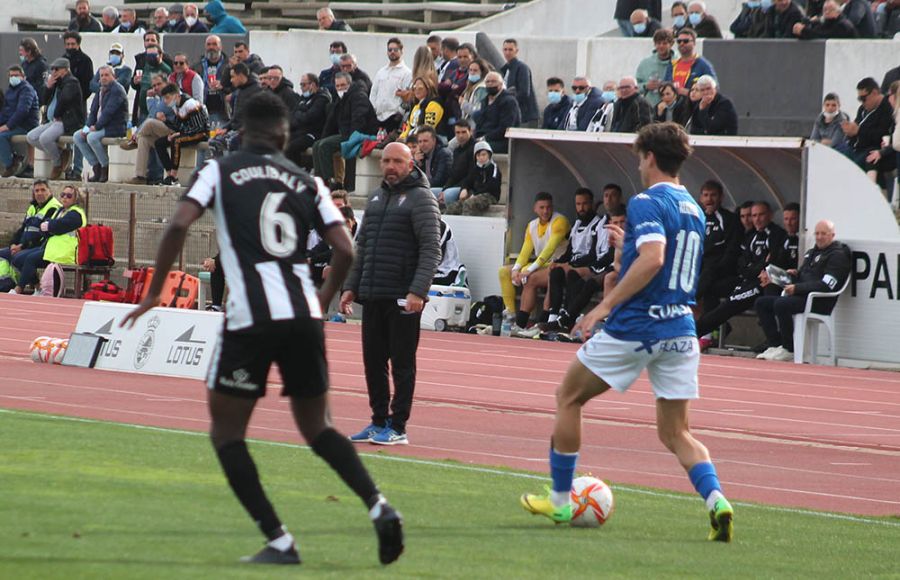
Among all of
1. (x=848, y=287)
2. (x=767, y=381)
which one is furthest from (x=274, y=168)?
(x=848, y=287)

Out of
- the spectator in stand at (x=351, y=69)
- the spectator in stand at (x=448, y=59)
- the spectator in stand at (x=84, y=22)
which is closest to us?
the spectator in stand at (x=448, y=59)

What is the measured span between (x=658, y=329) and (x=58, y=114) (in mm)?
23984

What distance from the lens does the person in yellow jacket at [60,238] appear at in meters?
26.2

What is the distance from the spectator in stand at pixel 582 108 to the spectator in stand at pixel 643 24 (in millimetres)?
3344

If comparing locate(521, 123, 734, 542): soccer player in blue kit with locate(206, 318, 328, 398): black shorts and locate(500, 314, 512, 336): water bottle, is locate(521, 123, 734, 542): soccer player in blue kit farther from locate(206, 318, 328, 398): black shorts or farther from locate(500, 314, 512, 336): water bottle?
locate(500, 314, 512, 336): water bottle

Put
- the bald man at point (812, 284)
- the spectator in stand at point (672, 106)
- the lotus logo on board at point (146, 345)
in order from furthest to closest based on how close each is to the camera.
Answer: the spectator in stand at point (672, 106) → the bald man at point (812, 284) → the lotus logo on board at point (146, 345)

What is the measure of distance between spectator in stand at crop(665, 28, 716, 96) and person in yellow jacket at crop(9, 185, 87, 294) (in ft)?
33.2

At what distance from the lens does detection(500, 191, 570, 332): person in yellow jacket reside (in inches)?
871

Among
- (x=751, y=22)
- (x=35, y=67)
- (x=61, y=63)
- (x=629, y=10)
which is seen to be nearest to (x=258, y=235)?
(x=751, y=22)

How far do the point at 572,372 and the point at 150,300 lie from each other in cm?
232

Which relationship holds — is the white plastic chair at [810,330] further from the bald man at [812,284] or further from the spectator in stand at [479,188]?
the spectator in stand at [479,188]

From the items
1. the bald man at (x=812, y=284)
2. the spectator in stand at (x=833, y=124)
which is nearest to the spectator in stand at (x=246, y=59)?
the spectator in stand at (x=833, y=124)

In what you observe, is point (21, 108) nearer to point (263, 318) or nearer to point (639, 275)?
point (639, 275)

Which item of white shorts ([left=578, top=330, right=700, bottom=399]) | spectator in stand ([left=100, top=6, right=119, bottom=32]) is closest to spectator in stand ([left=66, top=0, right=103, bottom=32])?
spectator in stand ([left=100, top=6, right=119, bottom=32])
